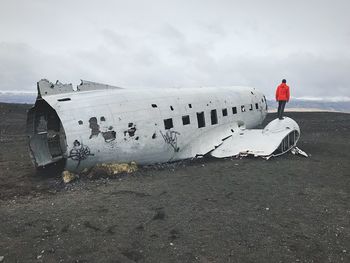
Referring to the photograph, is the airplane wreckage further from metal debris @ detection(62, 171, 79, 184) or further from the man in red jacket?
the man in red jacket

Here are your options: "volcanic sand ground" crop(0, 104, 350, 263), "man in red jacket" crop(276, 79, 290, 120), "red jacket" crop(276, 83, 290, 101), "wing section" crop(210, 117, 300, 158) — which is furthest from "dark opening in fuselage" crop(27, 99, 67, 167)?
"red jacket" crop(276, 83, 290, 101)

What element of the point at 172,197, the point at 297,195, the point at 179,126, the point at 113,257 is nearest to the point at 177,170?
the point at 179,126

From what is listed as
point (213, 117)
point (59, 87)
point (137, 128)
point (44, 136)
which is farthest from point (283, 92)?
point (44, 136)

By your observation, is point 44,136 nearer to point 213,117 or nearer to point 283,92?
point 213,117

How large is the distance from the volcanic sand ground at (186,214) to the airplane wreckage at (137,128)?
1.07 meters

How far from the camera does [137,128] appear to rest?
690 inches

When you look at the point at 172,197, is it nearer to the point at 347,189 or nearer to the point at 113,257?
the point at 113,257

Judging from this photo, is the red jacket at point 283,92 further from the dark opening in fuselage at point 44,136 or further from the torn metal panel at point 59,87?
the dark opening in fuselage at point 44,136

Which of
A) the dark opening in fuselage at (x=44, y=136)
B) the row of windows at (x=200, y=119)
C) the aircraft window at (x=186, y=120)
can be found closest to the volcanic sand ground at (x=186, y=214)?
the dark opening in fuselage at (x=44, y=136)

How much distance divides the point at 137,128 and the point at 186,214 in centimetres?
651

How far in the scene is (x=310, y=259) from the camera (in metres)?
9.12

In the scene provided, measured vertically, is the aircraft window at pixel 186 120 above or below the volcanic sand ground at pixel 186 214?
above

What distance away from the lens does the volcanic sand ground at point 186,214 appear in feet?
31.7

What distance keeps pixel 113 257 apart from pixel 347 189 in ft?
35.0
